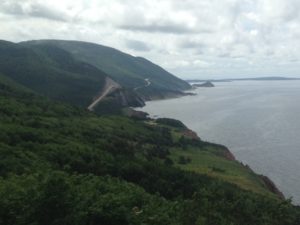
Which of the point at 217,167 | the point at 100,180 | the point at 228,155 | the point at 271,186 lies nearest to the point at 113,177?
the point at 100,180

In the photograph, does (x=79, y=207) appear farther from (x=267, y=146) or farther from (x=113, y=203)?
(x=267, y=146)

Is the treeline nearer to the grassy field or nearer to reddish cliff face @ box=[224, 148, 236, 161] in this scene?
the grassy field

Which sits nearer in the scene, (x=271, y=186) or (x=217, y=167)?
(x=271, y=186)

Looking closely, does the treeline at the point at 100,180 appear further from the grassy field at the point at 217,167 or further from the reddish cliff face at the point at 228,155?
the reddish cliff face at the point at 228,155

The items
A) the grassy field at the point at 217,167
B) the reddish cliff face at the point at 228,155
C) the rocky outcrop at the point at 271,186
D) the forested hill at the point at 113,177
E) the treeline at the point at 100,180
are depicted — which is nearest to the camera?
the treeline at the point at 100,180

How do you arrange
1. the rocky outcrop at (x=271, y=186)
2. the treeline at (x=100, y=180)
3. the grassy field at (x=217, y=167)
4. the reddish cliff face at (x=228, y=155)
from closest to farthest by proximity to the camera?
the treeline at (x=100, y=180)
the rocky outcrop at (x=271, y=186)
the grassy field at (x=217, y=167)
the reddish cliff face at (x=228, y=155)

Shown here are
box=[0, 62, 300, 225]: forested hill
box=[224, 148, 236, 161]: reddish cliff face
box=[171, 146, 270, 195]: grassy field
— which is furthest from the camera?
box=[224, 148, 236, 161]: reddish cliff face

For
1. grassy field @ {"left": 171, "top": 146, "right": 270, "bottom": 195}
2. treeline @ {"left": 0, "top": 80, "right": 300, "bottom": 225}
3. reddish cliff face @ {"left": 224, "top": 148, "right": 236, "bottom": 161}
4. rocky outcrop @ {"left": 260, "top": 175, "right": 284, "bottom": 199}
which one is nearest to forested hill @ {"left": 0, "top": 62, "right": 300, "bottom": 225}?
treeline @ {"left": 0, "top": 80, "right": 300, "bottom": 225}

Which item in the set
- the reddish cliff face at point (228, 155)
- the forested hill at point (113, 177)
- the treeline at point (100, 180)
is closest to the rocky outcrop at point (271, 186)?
the forested hill at point (113, 177)

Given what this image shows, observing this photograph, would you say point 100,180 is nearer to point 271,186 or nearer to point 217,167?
point 271,186
